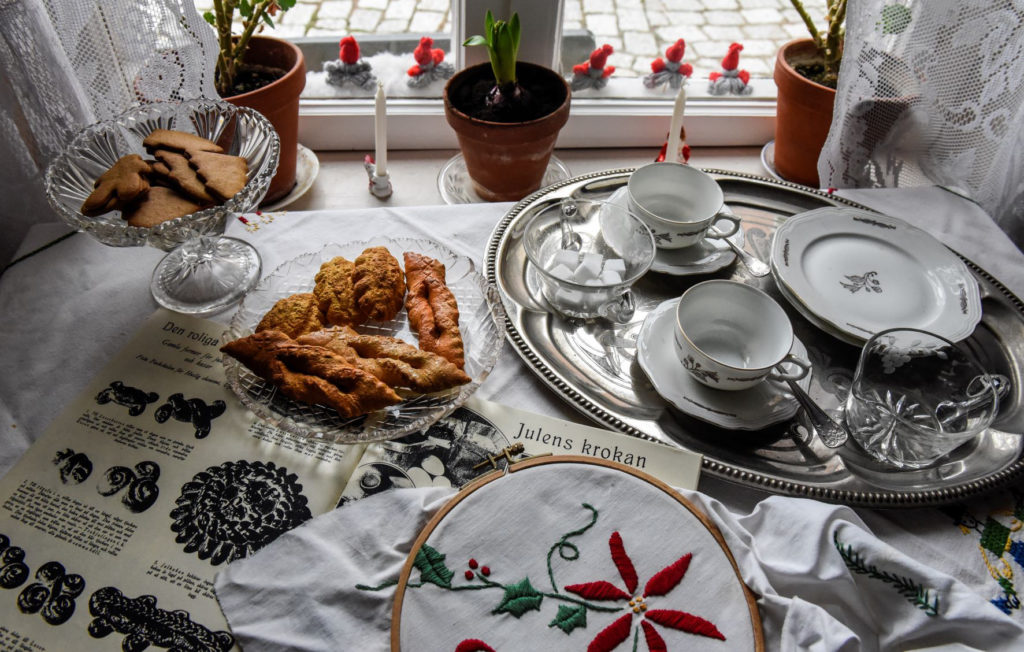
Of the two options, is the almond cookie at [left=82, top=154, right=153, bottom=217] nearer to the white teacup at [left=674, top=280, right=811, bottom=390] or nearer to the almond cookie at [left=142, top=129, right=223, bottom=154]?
the almond cookie at [left=142, top=129, right=223, bottom=154]

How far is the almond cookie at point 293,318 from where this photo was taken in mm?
716

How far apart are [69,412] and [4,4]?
458 millimetres

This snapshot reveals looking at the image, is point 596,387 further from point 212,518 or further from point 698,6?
point 698,6

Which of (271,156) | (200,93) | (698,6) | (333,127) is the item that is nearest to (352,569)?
(271,156)

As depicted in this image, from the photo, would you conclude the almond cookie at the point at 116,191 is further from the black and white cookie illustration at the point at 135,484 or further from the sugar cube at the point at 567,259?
the sugar cube at the point at 567,259

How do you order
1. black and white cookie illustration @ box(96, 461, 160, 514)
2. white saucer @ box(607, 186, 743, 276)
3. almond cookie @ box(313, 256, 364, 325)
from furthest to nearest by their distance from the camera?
white saucer @ box(607, 186, 743, 276) → almond cookie @ box(313, 256, 364, 325) → black and white cookie illustration @ box(96, 461, 160, 514)

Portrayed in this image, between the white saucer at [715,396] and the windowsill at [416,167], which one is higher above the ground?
the white saucer at [715,396]

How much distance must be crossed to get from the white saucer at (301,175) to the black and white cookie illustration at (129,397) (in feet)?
1.41

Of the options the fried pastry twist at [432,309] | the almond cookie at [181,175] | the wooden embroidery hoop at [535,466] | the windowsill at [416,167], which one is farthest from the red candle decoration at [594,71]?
the wooden embroidery hoop at [535,466]

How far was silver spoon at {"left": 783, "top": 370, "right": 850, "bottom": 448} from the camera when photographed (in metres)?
0.67

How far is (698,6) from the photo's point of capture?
133 cm

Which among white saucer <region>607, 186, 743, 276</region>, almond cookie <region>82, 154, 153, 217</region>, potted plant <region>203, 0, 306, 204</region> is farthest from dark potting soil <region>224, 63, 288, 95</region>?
white saucer <region>607, 186, 743, 276</region>

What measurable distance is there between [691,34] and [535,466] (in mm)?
1071

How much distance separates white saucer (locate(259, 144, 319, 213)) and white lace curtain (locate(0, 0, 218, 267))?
0.68 ft
